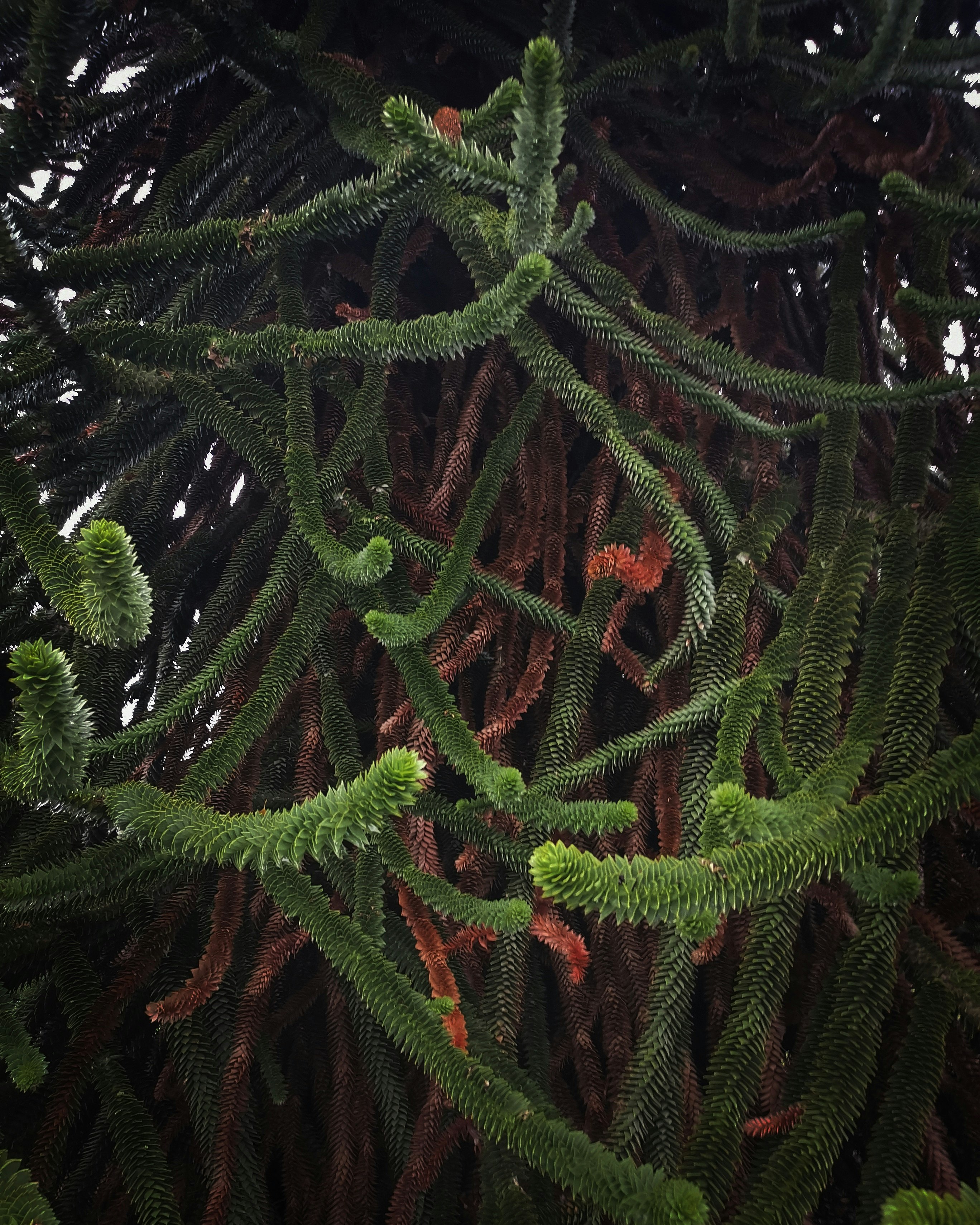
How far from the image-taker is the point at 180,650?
128 centimetres

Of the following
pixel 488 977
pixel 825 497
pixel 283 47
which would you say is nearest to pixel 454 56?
pixel 283 47

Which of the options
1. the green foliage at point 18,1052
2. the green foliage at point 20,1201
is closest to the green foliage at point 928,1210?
the green foliage at point 20,1201

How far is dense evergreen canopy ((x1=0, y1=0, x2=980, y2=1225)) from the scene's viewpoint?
0.71 meters

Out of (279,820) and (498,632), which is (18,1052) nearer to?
(279,820)

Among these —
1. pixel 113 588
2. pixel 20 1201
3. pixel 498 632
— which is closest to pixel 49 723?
pixel 113 588

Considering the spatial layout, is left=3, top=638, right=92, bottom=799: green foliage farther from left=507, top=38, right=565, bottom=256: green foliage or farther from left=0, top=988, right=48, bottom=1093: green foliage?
left=507, top=38, right=565, bottom=256: green foliage

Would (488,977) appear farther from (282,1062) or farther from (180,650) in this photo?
(180,650)

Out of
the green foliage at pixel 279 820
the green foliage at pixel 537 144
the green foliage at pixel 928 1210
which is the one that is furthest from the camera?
the green foliage at pixel 537 144

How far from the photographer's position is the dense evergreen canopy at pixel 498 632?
0.71 metres

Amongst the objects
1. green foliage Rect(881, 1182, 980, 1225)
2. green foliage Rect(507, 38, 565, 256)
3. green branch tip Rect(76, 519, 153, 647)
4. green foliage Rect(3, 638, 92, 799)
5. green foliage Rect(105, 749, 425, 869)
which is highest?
green foliage Rect(507, 38, 565, 256)

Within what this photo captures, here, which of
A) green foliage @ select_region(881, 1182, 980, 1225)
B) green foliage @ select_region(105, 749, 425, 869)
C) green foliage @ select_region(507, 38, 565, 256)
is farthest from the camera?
green foliage @ select_region(507, 38, 565, 256)

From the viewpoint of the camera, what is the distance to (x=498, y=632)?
3.52ft

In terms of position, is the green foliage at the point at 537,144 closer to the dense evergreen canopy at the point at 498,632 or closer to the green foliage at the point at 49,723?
the dense evergreen canopy at the point at 498,632

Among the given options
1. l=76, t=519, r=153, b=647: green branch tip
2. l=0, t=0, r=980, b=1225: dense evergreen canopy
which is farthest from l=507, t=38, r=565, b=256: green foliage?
l=76, t=519, r=153, b=647: green branch tip
